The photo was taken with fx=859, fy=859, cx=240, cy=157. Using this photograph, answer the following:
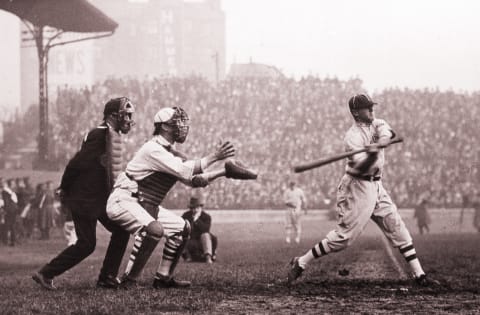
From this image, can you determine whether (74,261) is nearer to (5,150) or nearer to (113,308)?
(113,308)

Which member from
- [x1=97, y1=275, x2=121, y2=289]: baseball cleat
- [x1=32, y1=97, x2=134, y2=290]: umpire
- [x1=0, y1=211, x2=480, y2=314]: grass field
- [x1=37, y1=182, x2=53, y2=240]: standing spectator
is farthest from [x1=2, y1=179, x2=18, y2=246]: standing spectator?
[x1=32, y1=97, x2=134, y2=290]: umpire

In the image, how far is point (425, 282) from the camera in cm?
834

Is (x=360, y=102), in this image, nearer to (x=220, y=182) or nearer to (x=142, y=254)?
(x=142, y=254)

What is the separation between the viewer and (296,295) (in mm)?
7727

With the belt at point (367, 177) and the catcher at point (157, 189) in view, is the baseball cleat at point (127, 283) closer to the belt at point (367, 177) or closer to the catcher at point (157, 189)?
the catcher at point (157, 189)

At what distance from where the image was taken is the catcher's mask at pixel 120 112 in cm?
844

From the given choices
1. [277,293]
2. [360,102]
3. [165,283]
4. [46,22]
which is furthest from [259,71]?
[277,293]

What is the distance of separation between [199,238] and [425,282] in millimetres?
6774

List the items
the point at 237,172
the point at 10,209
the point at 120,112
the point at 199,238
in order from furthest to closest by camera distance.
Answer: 1. the point at 10,209
2. the point at 199,238
3. the point at 120,112
4. the point at 237,172

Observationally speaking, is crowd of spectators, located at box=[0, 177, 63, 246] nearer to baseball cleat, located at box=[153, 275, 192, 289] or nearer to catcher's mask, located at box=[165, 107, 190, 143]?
baseball cleat, located at box=[153, 275, 192, 289]

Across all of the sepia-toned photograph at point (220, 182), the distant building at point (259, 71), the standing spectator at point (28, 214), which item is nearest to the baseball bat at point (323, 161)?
the sepia-toned photograph at point (220, 182)

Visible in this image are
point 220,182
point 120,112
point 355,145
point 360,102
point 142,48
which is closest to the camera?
point 120,112

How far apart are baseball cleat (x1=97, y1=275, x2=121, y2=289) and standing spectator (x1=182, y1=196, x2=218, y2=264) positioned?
5703 mm

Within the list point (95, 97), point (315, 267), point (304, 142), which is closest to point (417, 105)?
point (304, 142)
